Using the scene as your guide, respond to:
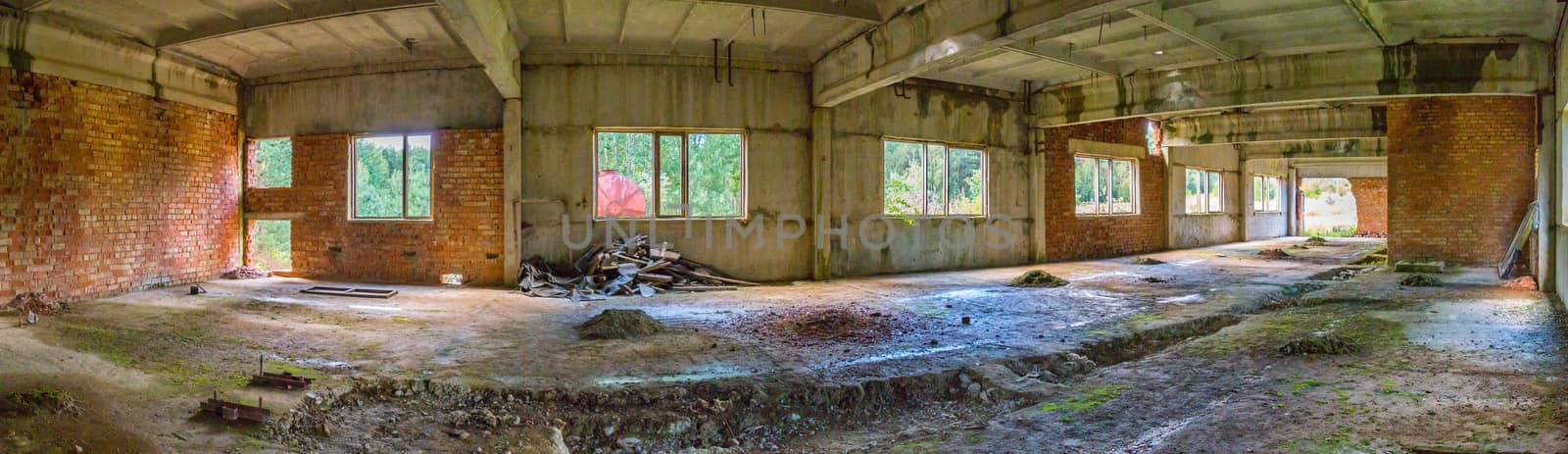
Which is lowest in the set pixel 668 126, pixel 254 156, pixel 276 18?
pixel 254 156

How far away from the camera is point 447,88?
10.5 m

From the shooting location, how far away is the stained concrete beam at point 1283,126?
15266mm

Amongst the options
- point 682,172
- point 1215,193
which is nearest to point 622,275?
point 682,172

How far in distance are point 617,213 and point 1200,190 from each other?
16605 mm

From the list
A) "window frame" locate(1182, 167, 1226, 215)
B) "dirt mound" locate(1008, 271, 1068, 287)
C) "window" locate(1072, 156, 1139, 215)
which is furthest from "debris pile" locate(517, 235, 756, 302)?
"window frame" locate(1182, 167, 1226, 215)

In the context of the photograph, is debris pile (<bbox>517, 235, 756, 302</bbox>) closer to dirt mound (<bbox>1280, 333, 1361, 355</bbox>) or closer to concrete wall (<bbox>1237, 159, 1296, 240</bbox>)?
dirt mound (<bbox>1280, 333, 1361, 355</bbox>)

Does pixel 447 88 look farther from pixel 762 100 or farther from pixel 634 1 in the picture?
pixel 762 100

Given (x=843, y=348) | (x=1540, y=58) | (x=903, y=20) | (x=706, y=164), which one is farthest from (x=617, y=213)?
(x=1540, y=58)

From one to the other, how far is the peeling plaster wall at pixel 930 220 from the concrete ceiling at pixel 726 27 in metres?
1.63

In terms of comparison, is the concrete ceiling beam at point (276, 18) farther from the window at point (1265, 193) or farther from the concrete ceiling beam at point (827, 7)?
the window at point (1265, 193)

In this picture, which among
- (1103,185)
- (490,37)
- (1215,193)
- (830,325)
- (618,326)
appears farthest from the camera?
(1215,193)

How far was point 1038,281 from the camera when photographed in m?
10.6

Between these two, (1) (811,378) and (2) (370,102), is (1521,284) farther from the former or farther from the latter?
(2) (370,102)

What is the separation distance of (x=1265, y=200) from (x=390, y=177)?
25276 millimetres
